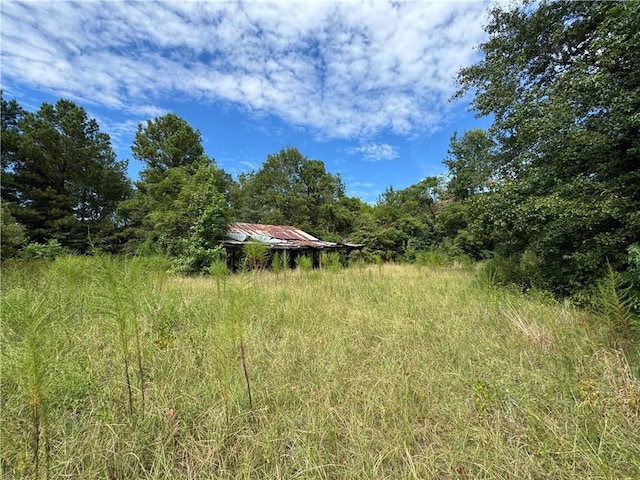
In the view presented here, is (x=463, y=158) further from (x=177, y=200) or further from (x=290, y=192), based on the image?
(x=177, y=200)

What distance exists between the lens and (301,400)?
2318mm

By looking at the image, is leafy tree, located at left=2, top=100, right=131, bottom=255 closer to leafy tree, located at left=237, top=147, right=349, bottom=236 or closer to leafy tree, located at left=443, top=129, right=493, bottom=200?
leafy tree, located at left=237, top=147, right=349, bottom=236

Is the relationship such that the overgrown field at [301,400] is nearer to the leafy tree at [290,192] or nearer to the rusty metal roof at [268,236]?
the rusty metal roof at [268,236]

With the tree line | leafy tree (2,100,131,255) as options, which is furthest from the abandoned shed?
leafy tree (2,100,131,255)

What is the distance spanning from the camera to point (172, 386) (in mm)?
2389

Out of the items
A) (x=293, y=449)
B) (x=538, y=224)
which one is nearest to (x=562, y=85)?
(x=538, y=224)

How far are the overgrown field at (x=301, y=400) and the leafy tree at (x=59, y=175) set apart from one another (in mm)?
17004

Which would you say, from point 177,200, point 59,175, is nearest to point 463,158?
point 177,200

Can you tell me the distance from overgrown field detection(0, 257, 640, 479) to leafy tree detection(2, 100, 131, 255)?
55.8 feet

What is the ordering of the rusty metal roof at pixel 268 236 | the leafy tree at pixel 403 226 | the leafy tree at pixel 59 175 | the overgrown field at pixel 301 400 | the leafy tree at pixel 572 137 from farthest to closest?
the leafy tree at pixel 403 226 < the leafy tree at pixel 59 175 < the rusty metal roof at pixel 268 236 < the leafy tree at pixel 572 137 < the overgrown field at pixel 301 400

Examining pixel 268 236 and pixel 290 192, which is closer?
pixel 268 236

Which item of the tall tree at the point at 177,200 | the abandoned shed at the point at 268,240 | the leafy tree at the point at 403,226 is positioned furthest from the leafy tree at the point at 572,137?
the leafy tree at the point at 403,226

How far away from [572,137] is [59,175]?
1047 inches

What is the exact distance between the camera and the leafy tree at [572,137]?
466cm
